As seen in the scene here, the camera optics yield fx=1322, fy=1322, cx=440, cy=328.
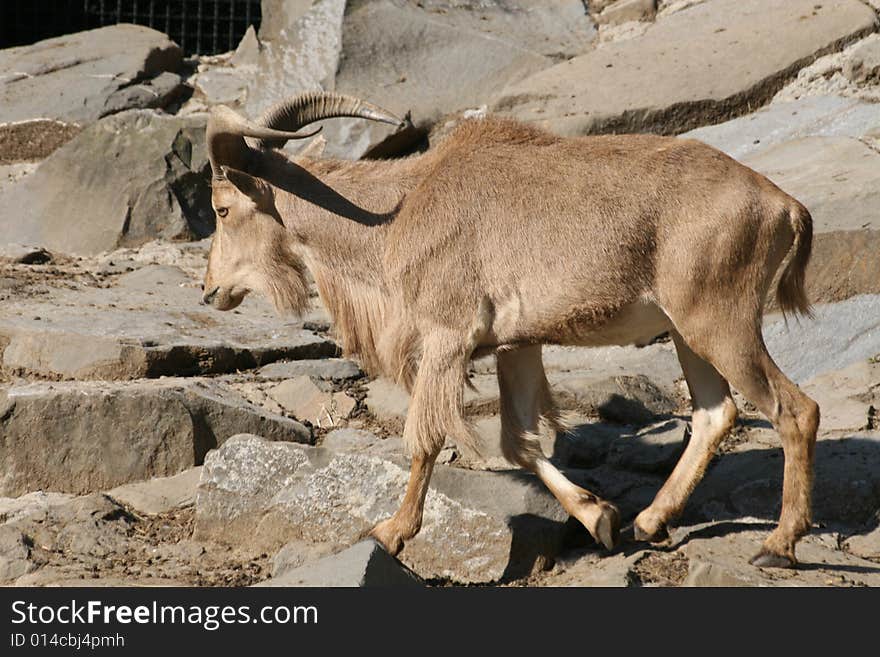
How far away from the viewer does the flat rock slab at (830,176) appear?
848cm

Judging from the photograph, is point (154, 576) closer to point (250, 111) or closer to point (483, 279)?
point (483, 279)

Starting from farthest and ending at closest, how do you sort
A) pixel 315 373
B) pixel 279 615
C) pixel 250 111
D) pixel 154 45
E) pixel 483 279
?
pixel 154 45, pixel 250 111, pixel 315 373, pixel 483 279, pixel 279 615

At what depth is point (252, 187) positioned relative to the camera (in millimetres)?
7281

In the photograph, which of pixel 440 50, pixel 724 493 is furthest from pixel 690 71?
pixel 724 493

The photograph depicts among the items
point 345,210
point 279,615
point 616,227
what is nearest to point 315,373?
point 345,210

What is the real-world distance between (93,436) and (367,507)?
5.87 feet

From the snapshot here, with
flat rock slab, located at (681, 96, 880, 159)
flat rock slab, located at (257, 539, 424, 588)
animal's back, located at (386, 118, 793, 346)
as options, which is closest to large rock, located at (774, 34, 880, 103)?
flat rock slab, located at (681, 96, 880, 159)

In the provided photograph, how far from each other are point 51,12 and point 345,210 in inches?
368

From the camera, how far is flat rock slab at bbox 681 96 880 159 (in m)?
10.0

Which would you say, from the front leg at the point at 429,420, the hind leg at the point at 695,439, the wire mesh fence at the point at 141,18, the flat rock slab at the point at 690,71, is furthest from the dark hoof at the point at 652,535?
the wire mesh fence at the point at 141,18

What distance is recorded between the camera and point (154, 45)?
44.9 feet

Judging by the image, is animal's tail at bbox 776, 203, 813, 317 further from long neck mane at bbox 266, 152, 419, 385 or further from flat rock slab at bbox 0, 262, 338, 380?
flat rock slab at bbox 0, 262, 338, 380

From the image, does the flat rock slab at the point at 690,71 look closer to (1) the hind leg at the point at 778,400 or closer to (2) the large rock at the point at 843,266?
(2) the large rock at the point at 843,266

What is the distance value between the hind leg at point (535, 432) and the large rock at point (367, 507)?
100 millimetres
